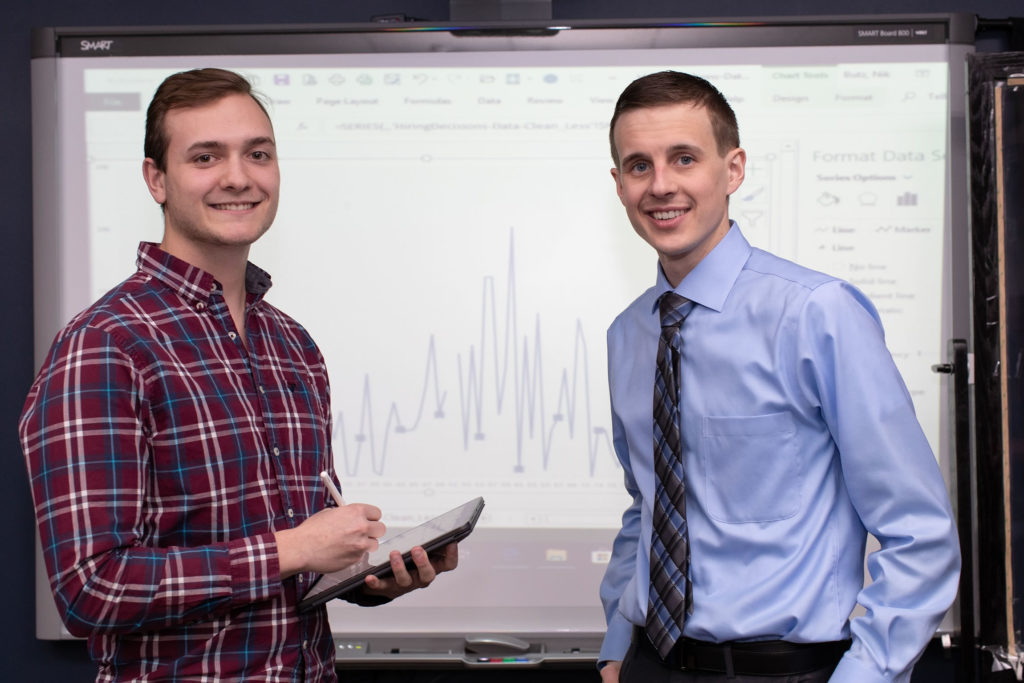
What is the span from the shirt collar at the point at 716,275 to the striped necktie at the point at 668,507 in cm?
2

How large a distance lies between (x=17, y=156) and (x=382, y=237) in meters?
1.16

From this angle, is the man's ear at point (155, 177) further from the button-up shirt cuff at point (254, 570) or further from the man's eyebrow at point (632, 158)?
the man's eyebrow at point (632, 158)

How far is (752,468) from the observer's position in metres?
1.26

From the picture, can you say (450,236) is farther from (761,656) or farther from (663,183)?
(761,656)

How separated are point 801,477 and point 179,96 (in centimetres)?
107

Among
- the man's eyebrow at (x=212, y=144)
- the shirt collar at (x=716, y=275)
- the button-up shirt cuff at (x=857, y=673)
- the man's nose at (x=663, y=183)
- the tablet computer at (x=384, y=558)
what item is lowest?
the button-up shirt cuff at (x=857, y=673)

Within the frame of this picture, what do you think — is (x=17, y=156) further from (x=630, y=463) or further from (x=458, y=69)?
(x=630, y=463)

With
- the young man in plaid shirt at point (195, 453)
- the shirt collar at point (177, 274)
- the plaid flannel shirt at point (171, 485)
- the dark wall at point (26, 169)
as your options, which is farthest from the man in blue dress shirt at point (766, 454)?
the dark wall at point (26, 169)

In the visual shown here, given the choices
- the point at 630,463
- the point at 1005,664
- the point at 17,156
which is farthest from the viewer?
the point at 17,156

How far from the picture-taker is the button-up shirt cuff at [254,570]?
47.3 inches

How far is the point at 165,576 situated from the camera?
3.83 feet

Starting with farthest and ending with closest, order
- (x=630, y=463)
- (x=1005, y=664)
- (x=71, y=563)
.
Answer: (x=1005, y=664) → (x=630, y=463) → (x=71, y=563)

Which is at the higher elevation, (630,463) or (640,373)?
(640,373)

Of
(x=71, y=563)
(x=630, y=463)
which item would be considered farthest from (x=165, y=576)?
(x=630, y=463)
